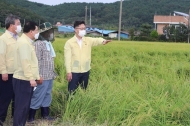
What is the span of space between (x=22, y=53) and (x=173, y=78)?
2824 mm

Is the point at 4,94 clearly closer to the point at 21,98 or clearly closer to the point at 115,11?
the point at 21,98

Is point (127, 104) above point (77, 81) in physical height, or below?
below

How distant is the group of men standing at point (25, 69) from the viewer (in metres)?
3.91

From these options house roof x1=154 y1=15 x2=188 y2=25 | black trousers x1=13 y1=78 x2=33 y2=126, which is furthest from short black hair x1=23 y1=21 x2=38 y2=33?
house roof x1=154 y1=15 x2=188 y2=25

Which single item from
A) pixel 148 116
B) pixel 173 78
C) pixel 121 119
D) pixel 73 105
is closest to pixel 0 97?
pixel 73 105

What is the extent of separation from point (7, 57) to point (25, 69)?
0.69m

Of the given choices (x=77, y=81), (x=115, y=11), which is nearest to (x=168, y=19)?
(x=115, y=11)

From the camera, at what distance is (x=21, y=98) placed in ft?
13.1

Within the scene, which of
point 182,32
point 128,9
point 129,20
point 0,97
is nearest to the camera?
point 0,97

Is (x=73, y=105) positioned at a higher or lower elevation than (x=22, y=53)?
lower

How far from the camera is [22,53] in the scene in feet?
12.5

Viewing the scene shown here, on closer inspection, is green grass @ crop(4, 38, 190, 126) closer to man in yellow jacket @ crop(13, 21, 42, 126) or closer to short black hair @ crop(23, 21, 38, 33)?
man in yellow jacket @ crop(13, 21, 42, 126)

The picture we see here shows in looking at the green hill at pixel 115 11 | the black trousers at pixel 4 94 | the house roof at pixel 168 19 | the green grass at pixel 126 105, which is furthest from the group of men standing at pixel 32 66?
the green hill at pixel 115 11

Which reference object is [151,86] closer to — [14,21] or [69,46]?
[69,46]
